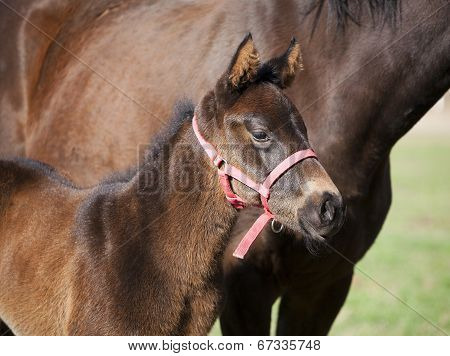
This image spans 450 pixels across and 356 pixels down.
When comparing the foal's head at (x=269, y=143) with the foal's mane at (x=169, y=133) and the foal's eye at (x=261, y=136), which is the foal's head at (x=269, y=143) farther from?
the foal's mane at (x=169, y=133)

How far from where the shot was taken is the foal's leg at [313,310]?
4539 millimetres

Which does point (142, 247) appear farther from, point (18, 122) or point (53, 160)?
point (18, 122)

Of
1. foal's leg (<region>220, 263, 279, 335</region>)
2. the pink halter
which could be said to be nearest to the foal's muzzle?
the pink halter

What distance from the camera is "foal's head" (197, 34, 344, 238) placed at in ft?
10.4

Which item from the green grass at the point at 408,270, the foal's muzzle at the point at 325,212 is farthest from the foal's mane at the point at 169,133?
the green grass at the point at 408,270

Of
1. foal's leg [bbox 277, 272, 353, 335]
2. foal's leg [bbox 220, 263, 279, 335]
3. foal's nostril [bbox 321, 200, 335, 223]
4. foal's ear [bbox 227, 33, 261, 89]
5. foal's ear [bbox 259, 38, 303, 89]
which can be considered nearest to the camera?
foal's nostril [bbox 321, 200, 335, 223]

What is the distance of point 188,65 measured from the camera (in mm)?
4438

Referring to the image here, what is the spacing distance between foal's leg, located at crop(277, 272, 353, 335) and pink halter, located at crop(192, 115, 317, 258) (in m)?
1.13

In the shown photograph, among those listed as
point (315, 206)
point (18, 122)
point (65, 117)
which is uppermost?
point (315, 206)

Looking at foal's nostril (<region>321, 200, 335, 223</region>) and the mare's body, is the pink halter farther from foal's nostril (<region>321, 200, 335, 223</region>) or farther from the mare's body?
the mare's body

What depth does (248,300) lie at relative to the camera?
13.8 feet

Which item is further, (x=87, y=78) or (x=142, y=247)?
(x=87, y=78)
